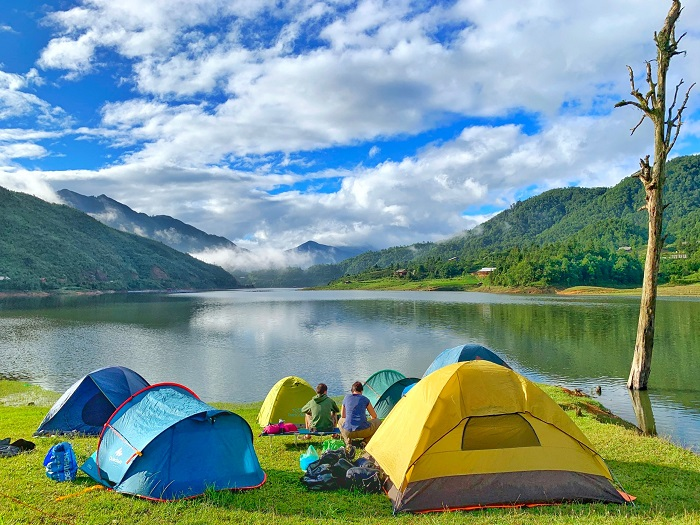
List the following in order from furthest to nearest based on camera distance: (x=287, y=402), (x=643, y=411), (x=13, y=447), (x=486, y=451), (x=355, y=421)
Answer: (x=643, y=411), (x=287, y=402), (x=355, y=421), (x=13, y=447), (x=486, y=451)

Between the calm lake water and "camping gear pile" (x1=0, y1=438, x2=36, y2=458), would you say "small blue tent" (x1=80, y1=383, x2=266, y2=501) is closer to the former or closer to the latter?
"camping gear pile" (x1=0, y1=438, x2=36, y2=458)

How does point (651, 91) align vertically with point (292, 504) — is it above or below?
above

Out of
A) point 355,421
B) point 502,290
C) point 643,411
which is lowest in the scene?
point 643,411

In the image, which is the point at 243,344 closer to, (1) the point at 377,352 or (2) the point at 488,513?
(1) the point at 377,352

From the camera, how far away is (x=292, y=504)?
888 centimetres

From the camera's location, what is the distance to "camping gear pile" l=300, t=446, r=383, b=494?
376 inches

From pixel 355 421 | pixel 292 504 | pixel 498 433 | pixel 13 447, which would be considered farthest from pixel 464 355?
pixel 13 447

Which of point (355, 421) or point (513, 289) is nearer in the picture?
point (355, 421)

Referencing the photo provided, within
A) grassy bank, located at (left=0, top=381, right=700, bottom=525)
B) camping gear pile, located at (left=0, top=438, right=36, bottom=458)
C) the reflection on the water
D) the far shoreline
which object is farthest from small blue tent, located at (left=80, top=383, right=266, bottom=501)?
the far shoreline

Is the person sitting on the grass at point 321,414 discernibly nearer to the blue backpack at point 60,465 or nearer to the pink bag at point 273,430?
the pink bag at point 273,430

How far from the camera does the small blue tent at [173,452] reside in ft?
30.2

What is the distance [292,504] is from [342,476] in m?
1.23

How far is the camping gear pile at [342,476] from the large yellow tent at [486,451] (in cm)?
28

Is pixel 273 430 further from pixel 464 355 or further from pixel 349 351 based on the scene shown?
pixel 349 351
